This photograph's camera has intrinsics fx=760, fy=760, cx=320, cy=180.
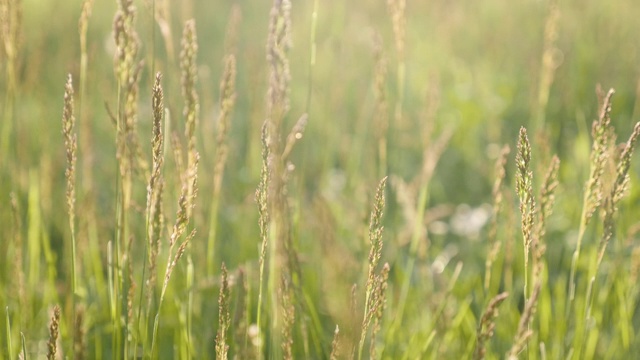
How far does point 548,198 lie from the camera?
1.19m

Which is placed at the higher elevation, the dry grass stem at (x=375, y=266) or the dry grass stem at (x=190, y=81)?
the dry grass stem at (x=190, y=81)

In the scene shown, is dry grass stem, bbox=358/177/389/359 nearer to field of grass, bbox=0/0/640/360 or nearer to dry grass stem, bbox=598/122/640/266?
field of grass, bbox=0/0/640/360

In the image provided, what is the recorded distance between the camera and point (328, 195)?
2.67 meters

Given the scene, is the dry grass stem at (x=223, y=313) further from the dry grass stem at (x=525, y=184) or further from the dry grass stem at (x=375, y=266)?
the dry grass stem at (x=525, y=184)

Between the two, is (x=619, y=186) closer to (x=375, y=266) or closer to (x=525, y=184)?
(x=525, y=184)

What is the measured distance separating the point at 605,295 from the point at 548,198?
72 centimetres

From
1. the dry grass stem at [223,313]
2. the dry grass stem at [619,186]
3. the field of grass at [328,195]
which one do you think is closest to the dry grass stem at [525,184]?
the field of grass at [328,195]

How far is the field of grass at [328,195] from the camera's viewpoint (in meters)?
1.13

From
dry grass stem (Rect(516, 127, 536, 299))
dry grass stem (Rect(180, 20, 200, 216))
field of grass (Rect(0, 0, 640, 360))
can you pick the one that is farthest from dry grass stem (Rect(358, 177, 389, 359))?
dry grass stem (Rect(180, 20, 200, 216))

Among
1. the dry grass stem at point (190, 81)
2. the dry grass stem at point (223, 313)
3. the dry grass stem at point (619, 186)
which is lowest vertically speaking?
the dry grass stem at point (223, 313)

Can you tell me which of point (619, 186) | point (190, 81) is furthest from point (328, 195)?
point (619, 186)

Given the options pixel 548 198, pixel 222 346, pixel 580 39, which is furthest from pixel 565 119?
pixel 222 346

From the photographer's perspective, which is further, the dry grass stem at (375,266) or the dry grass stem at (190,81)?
the dry grass stem at (190,81)

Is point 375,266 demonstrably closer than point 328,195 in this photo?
Yes
